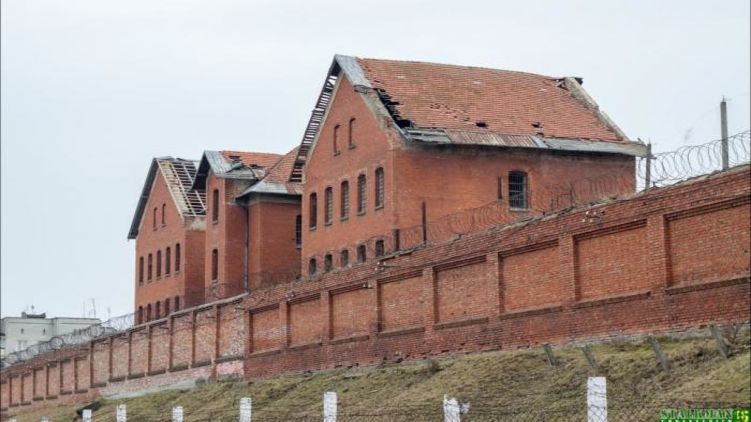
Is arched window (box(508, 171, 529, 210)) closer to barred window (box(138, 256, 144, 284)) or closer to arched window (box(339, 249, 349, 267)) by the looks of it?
arched window (box(339, 249, 349, 267))

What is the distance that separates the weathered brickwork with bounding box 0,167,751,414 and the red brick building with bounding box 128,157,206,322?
43.3 ft

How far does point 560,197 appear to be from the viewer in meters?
49.5

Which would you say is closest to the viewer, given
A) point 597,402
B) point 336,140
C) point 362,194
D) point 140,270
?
point 597,402

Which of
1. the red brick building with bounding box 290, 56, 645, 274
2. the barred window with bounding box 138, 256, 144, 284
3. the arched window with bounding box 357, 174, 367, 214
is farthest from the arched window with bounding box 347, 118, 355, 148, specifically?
the barred window with bounding box 138, 256, 144, 284

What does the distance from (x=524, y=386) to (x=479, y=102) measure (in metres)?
24.2

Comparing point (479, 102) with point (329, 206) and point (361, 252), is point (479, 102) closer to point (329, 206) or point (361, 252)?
point (329, 206)

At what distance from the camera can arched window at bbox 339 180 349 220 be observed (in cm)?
5222

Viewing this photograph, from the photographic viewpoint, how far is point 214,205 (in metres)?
64.8

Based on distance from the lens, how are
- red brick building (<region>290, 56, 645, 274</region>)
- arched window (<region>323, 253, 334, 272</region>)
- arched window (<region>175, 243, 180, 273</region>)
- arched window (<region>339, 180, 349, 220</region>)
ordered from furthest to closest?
arched window (<region>175, 243, 180, 273</region>) → arched window (<region>323, 253, 334, 272</region>) → arched window (<region>339, 180, 349, 220</region>) → red brick building (<region>290, 56, 645, 274</region>)

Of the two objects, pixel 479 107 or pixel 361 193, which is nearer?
pixel 361 193

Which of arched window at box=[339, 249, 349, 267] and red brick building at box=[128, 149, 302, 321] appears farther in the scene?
red brick building at box=[128, 149, 302, 321]

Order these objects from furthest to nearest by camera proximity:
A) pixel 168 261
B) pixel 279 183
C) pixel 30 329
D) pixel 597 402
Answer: pixel 30 329
pixel 168 261
pixel 279 183
pixel 597 402

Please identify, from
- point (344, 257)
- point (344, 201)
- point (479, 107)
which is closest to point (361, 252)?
point (344, 257)

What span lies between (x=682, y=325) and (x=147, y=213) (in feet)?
164
